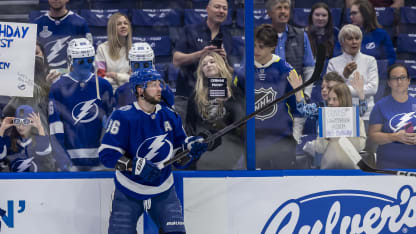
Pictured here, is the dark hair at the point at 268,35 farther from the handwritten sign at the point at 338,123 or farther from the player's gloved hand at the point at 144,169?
the player's gloved hand at the point at 144,169

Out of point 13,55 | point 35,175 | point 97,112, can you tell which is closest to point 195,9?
point 97,112

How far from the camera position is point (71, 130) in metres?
3.62

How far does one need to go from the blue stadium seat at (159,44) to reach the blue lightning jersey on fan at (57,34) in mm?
320

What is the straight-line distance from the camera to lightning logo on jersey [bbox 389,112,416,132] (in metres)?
3.67

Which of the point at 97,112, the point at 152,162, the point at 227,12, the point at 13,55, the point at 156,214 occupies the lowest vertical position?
the point at 156,214

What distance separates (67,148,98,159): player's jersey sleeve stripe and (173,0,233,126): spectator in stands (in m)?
0.55

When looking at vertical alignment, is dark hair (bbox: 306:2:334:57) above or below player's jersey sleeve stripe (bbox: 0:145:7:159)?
above

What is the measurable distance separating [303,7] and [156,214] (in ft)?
4.81

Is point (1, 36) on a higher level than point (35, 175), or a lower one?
higher

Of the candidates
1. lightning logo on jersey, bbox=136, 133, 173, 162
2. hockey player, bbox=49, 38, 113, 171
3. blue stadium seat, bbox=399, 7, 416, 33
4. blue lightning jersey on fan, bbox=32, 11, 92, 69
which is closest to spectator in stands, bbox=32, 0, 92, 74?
blue lightning jersey on fan, bbox=32, 11, 92, 69

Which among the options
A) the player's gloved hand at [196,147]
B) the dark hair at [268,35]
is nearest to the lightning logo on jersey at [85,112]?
the player's gloved hand at [196,147]

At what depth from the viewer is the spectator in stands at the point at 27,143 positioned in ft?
11.8

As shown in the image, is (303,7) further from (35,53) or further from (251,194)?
(35,53)

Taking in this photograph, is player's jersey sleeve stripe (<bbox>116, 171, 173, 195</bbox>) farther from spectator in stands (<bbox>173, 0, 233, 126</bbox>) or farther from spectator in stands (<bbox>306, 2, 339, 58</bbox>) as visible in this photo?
spectator in stands (<bbox>306, 2, 339, 58</bbox>)
